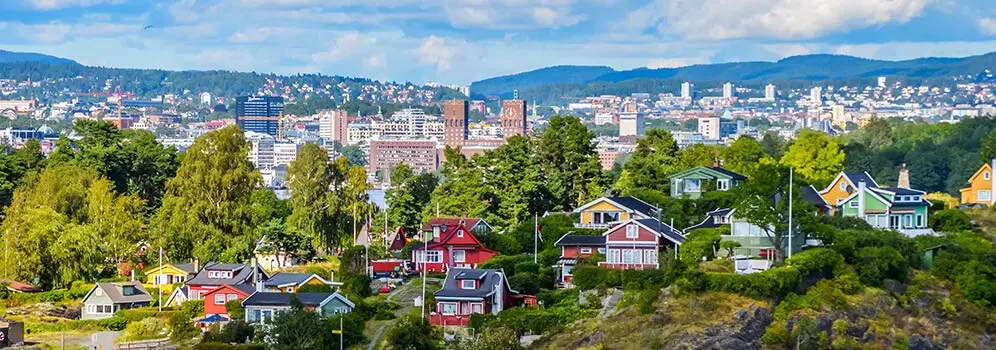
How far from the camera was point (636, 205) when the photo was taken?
54.4m

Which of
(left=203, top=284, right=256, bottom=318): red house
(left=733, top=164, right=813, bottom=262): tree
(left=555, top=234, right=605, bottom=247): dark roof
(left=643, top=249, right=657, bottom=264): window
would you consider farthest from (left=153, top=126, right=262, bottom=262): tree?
(left=733, top=164, right=813, bottom=262): tree

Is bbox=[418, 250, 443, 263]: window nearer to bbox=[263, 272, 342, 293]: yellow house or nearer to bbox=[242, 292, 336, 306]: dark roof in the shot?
bbox=[263, 272, 342, 293]: yellow house

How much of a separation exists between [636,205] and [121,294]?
17238 millimetres

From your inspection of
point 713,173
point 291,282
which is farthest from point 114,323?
point 713,173

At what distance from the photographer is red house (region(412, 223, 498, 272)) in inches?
2036

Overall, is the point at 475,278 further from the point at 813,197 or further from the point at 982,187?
the point at 982,187

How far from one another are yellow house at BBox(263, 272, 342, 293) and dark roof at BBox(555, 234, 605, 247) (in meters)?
6.97

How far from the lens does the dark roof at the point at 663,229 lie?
47.2m

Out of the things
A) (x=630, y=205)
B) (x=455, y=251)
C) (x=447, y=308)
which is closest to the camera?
(x=447, y=308)

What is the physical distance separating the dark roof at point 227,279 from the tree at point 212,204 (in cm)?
503

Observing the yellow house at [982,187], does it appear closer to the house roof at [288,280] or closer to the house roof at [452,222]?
the house roof at [452,222]

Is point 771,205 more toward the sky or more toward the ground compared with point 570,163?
more toward the ground

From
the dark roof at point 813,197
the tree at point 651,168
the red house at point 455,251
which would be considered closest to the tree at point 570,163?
the tree at point 651,168

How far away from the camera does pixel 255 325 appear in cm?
4303
